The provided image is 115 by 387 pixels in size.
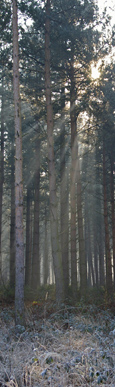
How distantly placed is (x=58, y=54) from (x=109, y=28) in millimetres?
2186

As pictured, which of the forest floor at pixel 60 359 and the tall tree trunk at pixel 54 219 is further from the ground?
the tall tree trunk at pixel 54 219

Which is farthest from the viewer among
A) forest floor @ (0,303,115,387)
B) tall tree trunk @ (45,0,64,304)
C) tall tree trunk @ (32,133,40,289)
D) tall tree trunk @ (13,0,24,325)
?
tall tree trunk @ (32,133,40,289)

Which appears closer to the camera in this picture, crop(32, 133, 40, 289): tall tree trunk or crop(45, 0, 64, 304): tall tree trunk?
crop(45, 0, 64, 304): tall tree trunk

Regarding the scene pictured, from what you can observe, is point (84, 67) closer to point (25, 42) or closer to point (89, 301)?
point (25, 42)

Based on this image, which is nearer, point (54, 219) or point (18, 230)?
point (18, 230)

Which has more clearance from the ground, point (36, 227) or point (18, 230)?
point (36, 227)

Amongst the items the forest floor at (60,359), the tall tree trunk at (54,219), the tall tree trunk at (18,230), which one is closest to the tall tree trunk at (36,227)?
the tall tree trunk at (54,219)

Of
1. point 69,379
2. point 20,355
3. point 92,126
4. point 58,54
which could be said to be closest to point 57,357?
point 69,379

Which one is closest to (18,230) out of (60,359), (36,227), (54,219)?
(54,219)

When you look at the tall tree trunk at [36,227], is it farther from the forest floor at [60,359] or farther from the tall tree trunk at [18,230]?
the forest floor at [60,359]

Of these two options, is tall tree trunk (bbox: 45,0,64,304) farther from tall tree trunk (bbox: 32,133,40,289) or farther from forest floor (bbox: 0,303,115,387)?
tall tree trunk (bbox: 32,133,40,289)

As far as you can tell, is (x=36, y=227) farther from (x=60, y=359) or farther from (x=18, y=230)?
(x=60, y=359)

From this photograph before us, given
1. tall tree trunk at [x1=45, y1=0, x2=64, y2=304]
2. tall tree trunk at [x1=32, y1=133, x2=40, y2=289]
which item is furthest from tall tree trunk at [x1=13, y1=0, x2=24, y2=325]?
tall tree trunk at [x1=32, y1=133, x2=40, y2=289]

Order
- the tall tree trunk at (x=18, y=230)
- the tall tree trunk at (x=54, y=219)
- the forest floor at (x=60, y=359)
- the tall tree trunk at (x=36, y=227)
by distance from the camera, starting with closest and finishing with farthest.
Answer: the forest floor at (x=60, y=359) < the tall tree trunk at (x=18, y=230) < the tall tree trunk at (x=54, y=219) < the tall tree trunk at (x=36, y=227)
